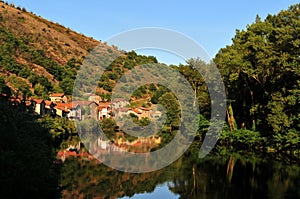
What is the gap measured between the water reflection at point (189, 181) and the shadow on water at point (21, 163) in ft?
8.17

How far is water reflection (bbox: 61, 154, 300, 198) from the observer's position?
51.2 feet

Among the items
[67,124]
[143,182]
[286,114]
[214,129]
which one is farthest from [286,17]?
[67,124]

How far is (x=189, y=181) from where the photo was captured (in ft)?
58.7

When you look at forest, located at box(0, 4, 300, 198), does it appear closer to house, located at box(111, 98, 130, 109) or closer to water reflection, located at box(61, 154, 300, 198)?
water reflection, located at box(61, 154, 300, 198)

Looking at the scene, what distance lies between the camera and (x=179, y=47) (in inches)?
805

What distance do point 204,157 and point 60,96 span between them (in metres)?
35.3

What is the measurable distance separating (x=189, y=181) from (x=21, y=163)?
29.5 ft

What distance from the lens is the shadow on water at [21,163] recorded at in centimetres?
1046

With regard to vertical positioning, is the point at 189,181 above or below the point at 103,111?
below

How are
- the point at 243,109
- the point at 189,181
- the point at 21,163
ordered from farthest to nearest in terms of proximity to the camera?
the point at 243,109, the point at 189,181, the point at 21,163

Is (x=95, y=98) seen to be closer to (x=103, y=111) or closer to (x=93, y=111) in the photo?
(x=103, y=111)

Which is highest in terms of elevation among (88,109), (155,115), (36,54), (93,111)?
(36,54)

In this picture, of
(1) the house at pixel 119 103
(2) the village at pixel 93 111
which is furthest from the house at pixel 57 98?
(1) the house at pixel 119 103

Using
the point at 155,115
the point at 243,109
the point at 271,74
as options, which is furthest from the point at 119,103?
the point at 271,74
